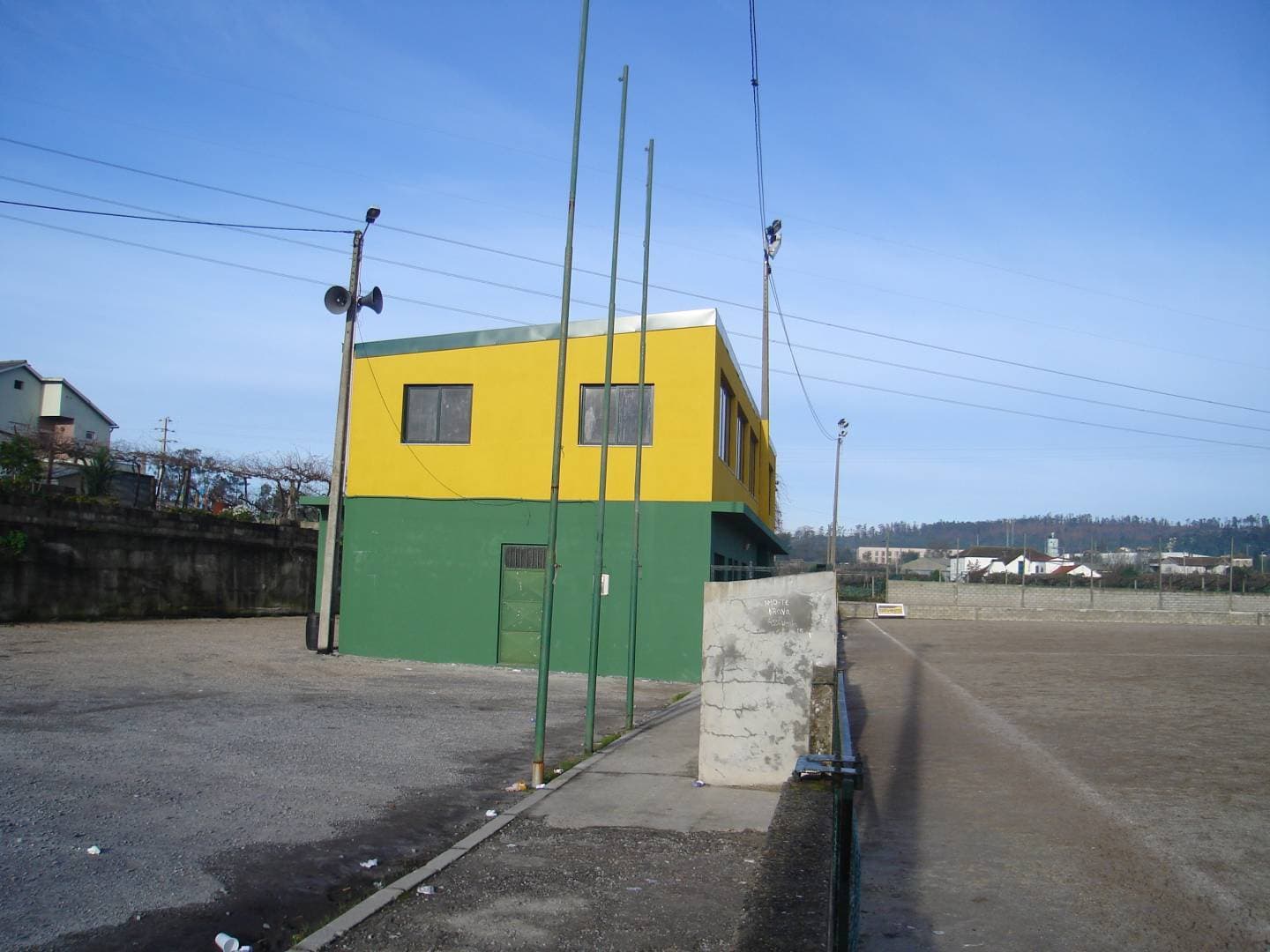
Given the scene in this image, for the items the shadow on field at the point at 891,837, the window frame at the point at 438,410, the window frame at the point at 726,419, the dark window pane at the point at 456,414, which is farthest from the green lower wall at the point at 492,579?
the shadow on field at the point at 891,837

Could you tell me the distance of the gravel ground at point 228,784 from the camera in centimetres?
557

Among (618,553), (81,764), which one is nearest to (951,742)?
(618,553)

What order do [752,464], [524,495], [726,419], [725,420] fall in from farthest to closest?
1. [752,464]
2. [726,419]
3. [725,420]
4. [524,495]

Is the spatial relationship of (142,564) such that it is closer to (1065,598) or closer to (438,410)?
(438,410)

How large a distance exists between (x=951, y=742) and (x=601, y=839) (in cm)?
686

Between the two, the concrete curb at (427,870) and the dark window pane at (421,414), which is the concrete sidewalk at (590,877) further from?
the dark window pane at (421,414)

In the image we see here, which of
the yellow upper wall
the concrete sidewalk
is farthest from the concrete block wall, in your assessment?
the concrete sidewalk

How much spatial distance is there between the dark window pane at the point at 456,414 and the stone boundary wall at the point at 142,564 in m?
10.1

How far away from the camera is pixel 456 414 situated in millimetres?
21281

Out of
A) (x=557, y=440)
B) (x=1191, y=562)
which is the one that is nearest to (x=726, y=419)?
(x=557, y=440)

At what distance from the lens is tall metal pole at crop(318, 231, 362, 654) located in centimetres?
2062

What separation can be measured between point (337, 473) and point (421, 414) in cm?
216

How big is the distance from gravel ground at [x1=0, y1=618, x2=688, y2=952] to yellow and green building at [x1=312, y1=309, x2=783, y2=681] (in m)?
2.52

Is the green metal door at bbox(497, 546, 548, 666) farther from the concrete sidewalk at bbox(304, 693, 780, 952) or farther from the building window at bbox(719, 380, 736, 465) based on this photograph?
the concrete sidewalk at bbox(304, 693, 780, 952)
